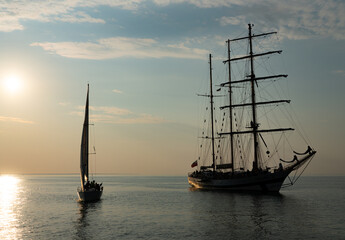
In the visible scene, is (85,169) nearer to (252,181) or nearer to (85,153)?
(85,153)

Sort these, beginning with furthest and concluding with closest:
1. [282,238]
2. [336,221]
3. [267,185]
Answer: [267,185], [336,221], [282,238]

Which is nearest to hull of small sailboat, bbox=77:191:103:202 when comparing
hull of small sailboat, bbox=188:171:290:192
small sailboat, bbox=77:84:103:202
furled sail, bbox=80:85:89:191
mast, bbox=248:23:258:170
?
small sailboat, bbox=77:84:103:202

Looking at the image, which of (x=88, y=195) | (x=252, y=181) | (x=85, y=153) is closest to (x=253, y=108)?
(x=252, y=181)

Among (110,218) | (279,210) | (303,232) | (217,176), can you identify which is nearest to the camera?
(303,232)

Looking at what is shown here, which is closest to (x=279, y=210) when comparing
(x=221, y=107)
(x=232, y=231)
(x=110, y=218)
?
(x=232, y=231)

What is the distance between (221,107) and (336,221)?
51.1m

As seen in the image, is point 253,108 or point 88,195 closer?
point 88,195

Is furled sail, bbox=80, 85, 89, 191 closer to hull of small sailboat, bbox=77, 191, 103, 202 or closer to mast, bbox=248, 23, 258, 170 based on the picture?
hull of small sailboat, bbox=77, 191, 103, 202

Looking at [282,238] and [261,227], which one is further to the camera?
[261,227]

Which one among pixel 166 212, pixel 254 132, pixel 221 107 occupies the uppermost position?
pixel 221 107

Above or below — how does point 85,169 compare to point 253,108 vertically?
below

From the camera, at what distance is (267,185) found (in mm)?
72938

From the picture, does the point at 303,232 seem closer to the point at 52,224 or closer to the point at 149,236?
the point at 149,236

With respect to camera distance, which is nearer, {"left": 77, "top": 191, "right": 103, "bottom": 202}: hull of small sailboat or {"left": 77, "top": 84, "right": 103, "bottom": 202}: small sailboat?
{"left": 77, "top": 84, "right": 103, "bottom": 202}: small sailboat
